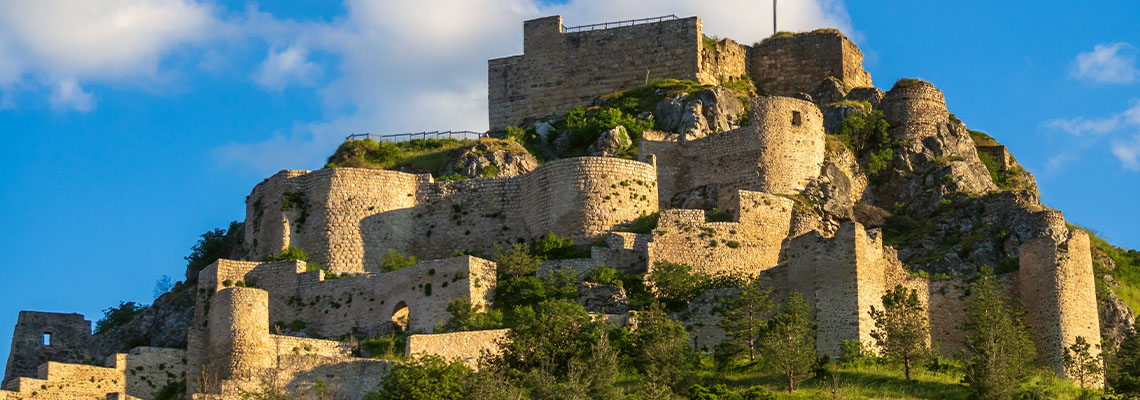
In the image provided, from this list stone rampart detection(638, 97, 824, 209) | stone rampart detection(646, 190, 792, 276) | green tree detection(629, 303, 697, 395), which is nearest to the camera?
green tree detection(629, 303, 697, 395)

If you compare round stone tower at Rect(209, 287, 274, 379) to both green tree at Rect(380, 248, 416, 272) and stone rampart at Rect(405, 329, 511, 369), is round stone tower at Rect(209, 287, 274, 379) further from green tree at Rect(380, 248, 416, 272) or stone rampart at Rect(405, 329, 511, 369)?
green tree at Rect(380, 248, 416, 272)

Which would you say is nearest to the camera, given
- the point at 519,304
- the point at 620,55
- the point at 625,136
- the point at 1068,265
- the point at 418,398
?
the point at 418,398

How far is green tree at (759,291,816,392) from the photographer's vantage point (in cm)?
5850

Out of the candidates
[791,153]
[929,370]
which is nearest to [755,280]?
[929,370]

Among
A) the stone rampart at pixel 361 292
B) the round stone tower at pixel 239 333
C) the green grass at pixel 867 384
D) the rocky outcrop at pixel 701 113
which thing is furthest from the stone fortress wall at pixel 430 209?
the green grass at pixel 867 384

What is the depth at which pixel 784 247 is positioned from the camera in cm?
7081

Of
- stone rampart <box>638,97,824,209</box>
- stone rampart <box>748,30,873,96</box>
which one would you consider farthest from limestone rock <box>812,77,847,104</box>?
stone rampart <box>638,97,824,209</box>

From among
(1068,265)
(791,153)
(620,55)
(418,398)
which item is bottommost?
(418,398)

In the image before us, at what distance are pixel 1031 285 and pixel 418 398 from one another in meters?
20.3

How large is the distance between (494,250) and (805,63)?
894 inches

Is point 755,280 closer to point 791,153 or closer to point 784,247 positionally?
point 784,247

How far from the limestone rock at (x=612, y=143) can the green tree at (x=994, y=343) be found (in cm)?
1951

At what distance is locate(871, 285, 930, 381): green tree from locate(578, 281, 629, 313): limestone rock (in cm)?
879

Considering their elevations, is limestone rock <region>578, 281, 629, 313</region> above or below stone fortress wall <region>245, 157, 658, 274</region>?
below
